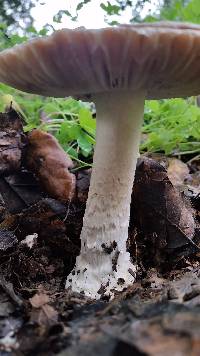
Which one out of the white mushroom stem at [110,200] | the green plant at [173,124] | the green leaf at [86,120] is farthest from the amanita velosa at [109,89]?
the green plant at [173,124]

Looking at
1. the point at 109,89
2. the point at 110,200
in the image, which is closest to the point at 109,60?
the point at 109,89

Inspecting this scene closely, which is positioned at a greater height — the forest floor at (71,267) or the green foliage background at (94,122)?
the green foliage background at (94,122)

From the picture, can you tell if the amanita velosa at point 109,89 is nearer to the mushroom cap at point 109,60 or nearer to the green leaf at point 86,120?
the mushroom cap at point 109,60

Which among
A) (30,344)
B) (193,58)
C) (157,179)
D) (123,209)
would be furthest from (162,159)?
(30,344)

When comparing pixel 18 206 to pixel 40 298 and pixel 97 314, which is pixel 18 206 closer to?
pixel 40 298

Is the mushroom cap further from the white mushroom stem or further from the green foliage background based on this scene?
the green foliage background

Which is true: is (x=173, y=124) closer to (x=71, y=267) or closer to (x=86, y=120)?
(x=86, y=120)

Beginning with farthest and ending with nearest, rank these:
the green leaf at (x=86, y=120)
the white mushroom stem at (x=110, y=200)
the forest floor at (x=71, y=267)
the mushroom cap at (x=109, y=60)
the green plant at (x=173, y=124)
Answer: the green plant at (x=173, y=124)
the green leaf at (x=86, y=120)
the white mushroom stem at (x=110, y=200)
the mushroom cap at (x=109, y=60)
the forest floor at (x=71, y=267)

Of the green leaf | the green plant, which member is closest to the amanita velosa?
the green leaf
